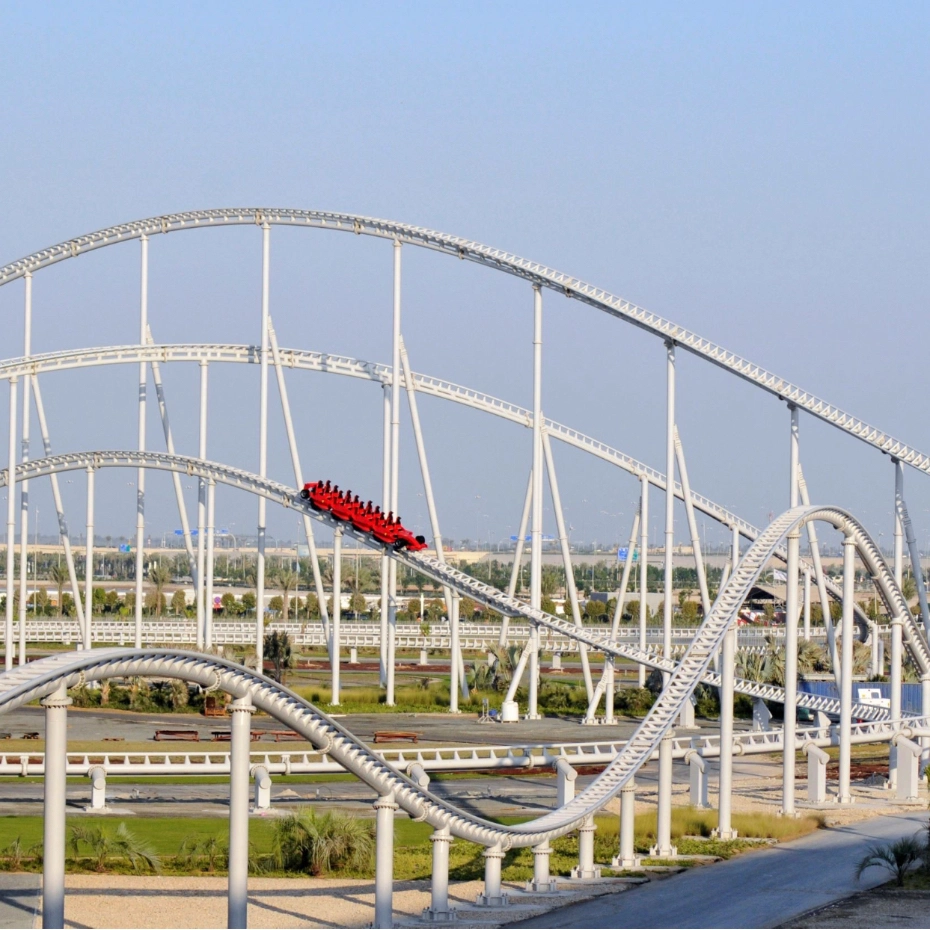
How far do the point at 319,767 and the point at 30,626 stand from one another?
90.4 ft

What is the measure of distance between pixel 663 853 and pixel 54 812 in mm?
11527

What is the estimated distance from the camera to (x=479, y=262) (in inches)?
1398

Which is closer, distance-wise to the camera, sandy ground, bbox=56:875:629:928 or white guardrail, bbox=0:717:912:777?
sandy ground, bbox=56:875:629:928

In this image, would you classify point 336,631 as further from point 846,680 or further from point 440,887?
point 440,887

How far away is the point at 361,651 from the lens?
6962 centimetres

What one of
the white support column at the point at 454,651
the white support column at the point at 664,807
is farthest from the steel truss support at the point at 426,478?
the white support column at the point at 664,807

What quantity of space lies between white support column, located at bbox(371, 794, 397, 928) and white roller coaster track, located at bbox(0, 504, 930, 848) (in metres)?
0.24

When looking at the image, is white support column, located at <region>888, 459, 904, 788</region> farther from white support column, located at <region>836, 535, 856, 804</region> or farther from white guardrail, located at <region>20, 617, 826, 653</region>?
white guardrail, located at <region>20, 617, 826, 653</region>

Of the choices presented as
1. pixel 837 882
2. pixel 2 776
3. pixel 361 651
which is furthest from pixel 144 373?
pixel 361 651

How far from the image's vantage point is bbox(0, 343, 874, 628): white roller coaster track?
124 ft

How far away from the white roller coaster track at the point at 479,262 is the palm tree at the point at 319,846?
51.3ft

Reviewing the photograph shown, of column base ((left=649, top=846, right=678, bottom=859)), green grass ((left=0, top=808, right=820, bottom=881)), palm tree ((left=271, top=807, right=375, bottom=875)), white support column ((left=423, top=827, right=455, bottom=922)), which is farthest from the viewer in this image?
column base ((left=649, top=846, right=678, bottom=859))

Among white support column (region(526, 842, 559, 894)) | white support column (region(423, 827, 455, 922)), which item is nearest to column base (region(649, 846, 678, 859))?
white support column (region(526, 842, 559, 894))

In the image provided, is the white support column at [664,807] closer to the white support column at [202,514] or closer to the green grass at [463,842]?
the green grass at [463,842]
